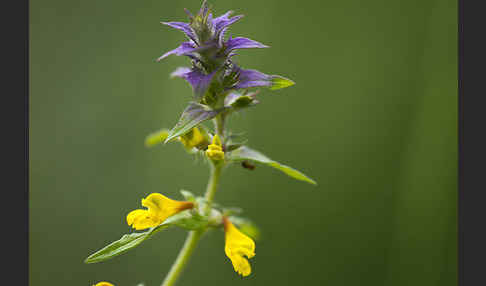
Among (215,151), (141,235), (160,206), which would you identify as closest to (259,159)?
(215,151)

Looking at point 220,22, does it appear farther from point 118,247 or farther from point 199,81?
point 118,247

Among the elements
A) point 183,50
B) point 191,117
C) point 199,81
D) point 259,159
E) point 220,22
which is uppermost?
point 220,22

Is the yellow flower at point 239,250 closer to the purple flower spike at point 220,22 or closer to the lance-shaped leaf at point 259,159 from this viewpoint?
the lance-shaped leaf at point 259,159

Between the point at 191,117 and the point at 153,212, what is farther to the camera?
the point at 153,212

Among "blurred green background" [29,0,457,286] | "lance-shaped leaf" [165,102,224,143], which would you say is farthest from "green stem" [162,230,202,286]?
"blurred green background" [29,0,457,286]

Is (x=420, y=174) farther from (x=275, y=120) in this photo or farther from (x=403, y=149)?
(x=275, y=120)

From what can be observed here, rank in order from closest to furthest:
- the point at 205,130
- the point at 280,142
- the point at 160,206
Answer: the point at 160,206, the point at 205,130, the point at 280,142

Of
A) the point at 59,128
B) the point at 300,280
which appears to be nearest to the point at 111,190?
the point at 59,128
